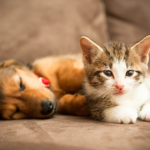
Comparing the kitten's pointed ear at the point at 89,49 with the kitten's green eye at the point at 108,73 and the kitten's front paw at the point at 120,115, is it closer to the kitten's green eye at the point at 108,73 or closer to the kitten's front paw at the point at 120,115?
the kitten's green eye at the point at 108,73

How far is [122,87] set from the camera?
1.25 metres

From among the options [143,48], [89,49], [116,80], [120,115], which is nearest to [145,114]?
[120,115]

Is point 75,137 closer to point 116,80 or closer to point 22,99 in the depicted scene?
point 116,80

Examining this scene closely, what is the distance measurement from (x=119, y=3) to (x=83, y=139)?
202 cm

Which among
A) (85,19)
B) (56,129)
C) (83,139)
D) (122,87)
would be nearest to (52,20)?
(85,19)

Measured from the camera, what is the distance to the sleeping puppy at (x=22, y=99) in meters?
1.39

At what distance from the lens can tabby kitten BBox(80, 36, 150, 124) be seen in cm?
128

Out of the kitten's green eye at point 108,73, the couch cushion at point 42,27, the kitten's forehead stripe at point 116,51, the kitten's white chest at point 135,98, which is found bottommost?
the kitten's white chest at point 135,98

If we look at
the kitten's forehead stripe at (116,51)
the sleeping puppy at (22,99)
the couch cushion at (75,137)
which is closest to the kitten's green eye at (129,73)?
the kitten's forehead stripe at (116,51)

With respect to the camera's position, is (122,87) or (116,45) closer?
(122,87)

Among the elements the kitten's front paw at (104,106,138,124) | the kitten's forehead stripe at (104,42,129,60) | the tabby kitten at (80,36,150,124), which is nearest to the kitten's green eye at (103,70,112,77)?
the tabby kitten at (80,36,150,124)

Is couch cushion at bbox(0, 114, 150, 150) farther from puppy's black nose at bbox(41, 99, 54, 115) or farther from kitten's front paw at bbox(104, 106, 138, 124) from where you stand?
puppy's black nose at bbox(41, 99, 54, 115)

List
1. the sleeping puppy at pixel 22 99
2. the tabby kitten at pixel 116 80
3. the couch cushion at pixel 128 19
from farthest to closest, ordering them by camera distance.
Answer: the couch cushion at pixel 128 19 < the sleeping puppy at pixel 22 99 < the tabby kitten at pixel 116 80

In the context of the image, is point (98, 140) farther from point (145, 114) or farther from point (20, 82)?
point (20, 82)
